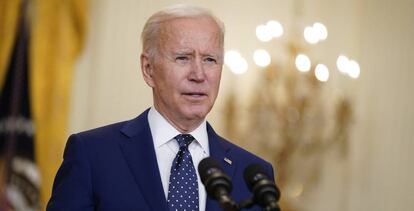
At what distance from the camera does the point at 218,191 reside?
1587 millimetres

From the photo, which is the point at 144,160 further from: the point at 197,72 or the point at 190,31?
the point at 190,31

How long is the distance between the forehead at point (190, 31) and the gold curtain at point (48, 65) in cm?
262

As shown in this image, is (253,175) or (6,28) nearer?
(253,175)

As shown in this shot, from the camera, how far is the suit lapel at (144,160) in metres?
2.06

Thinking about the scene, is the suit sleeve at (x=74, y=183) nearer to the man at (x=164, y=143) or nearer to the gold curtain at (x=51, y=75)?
the man at (x=164, y=143)

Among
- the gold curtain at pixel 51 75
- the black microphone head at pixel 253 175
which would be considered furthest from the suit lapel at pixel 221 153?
the gold curtain at pixel 51 75

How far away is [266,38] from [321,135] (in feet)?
2.77

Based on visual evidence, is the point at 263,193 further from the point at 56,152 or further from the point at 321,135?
the point at 321,135

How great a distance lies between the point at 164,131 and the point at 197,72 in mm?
217

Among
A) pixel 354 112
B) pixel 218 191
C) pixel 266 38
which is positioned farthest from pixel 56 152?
pixel 218 191

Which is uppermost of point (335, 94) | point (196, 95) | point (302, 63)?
point (196, 95)

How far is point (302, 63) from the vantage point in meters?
5.39

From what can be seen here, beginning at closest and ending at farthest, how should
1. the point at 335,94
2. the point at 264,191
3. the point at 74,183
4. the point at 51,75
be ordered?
the point at 264,191 → the point at 74,183 → the point at 51,75 → the point at 335,94

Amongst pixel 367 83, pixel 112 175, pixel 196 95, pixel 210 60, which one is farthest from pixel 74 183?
pixel 367 83
